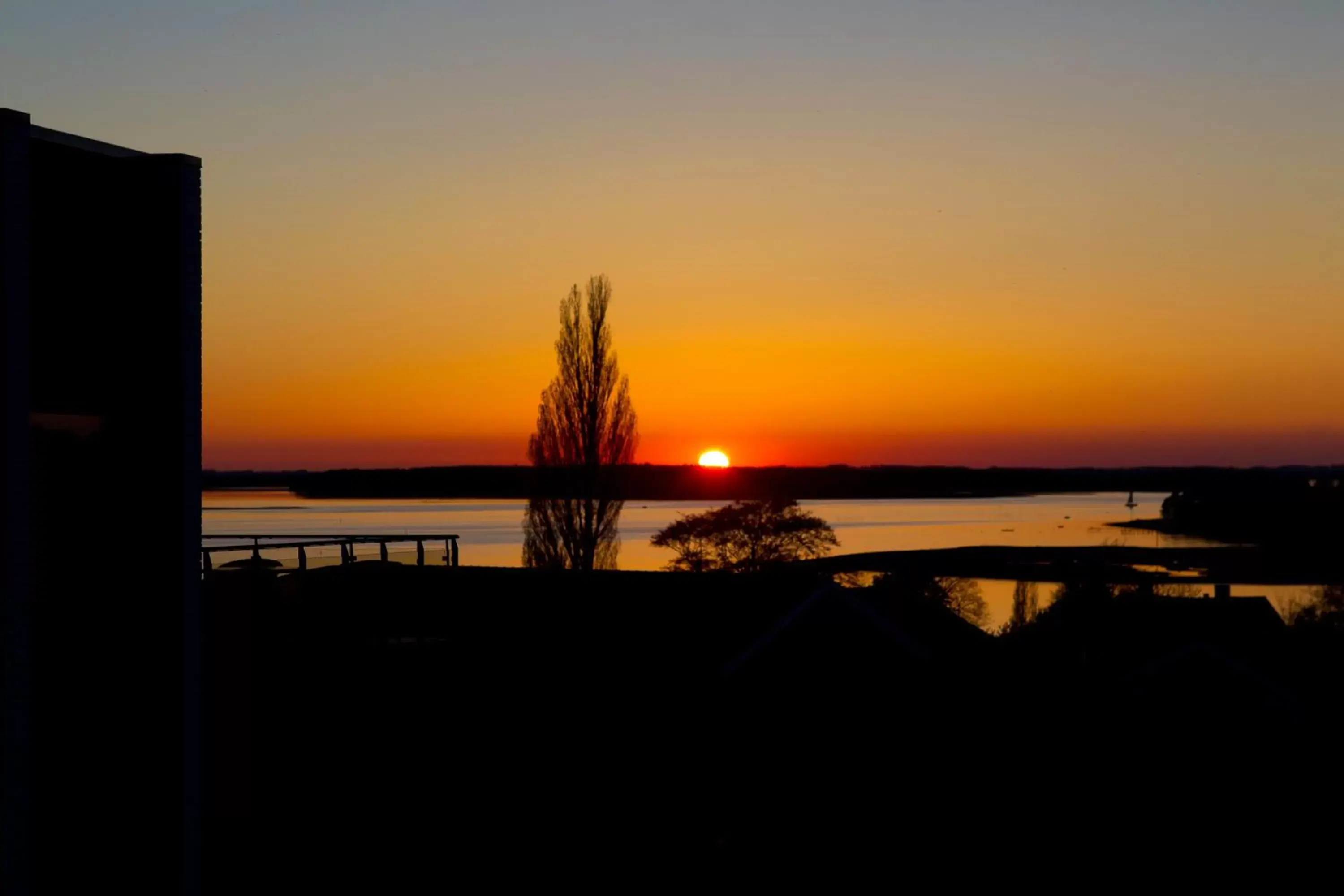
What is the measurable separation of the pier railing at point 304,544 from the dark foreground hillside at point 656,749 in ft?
1.31

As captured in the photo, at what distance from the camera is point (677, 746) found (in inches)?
923

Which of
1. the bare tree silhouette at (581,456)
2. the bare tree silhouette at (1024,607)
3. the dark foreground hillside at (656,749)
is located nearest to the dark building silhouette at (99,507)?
the dark foreground hillside at (656,749)

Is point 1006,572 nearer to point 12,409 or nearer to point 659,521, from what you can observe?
point 659,521

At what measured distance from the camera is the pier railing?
17250 mm

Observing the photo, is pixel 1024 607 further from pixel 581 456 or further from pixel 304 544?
pixel 304 544

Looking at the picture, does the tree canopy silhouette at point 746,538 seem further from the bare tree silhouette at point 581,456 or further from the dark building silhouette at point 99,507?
the dark building silhouette at point 99,507

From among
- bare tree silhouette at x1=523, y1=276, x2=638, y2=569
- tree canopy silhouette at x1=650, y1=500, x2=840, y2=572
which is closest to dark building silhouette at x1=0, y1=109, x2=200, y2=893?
bare tree silhouette at x1=523, y1=276, x2=638, y2=569

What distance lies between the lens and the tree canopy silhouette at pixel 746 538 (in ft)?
215

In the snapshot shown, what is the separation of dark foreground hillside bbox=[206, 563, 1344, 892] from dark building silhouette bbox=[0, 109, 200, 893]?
476 centimetres

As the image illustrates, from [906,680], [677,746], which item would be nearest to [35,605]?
[677,746]

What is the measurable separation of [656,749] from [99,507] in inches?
581

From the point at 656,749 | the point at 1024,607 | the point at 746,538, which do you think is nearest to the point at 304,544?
the point at 656,749

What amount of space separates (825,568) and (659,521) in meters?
84.0

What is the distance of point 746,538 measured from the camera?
219 feet
